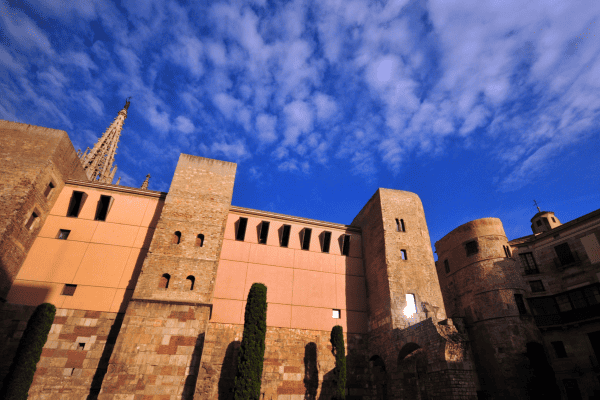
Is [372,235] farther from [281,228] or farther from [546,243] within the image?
[546,243]

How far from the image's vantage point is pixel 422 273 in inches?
682

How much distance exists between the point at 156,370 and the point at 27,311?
7.02m

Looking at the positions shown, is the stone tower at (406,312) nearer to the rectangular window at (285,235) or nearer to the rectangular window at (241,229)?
the rectangular window at (285,235)

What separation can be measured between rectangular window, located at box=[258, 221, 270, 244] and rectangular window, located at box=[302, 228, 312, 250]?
7.99ft

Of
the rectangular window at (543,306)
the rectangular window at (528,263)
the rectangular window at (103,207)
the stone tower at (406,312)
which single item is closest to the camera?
the stone tower at (406,312)

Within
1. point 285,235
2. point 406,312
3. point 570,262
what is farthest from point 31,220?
point 570,262

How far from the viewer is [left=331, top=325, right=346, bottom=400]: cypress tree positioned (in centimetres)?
1463

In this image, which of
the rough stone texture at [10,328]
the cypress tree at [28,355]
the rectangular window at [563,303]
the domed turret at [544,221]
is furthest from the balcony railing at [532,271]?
the rough stone texture at [10,328]

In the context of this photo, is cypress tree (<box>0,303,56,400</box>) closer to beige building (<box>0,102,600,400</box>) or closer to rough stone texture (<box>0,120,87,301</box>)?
beige building (<box>0,102,600,400</box>)

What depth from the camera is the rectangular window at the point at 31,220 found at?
15.1 m

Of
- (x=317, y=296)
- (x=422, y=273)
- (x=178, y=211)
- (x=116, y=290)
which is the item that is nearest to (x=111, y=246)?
(x=116, y=290)

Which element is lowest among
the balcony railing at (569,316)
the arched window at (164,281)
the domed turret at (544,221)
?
the arched window at (164,281)

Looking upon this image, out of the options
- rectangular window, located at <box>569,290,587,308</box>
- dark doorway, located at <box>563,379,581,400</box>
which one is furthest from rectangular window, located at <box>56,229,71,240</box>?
rectangular window, located at <box>569,290,587,308</box>

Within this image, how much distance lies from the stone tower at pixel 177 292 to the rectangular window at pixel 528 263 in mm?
24203
